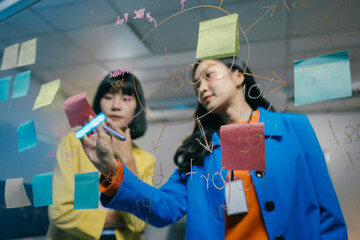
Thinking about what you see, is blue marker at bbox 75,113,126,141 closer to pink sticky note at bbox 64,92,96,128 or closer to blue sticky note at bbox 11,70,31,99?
pink sticky note at bbox 64,92,96,128

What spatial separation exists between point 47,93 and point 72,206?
36 cm

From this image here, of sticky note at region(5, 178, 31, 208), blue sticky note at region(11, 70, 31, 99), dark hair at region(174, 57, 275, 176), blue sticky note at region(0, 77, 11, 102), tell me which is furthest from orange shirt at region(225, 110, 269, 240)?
blue sticky note at region(0, 77, 11, 102)

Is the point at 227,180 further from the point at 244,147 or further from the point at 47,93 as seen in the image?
the point at 47,93

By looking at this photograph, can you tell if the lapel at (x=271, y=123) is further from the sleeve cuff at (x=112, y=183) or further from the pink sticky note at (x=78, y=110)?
the pink sticky note at (x=78, y=110)

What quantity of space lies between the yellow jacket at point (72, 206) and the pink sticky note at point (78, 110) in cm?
6

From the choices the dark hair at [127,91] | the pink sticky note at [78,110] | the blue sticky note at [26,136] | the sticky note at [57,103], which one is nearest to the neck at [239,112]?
the dark hair at [127,91]

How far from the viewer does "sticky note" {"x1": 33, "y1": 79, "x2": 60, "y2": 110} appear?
873 millimetres

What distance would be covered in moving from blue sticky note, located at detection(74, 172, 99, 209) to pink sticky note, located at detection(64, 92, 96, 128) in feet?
0.49

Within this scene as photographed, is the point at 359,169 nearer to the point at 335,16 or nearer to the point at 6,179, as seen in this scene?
the point at 335,16

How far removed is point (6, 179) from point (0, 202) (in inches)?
3.2

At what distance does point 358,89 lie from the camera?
1.74 ft

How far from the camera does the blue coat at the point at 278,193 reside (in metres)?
0.54

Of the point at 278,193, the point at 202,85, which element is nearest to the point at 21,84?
the point at 202,85

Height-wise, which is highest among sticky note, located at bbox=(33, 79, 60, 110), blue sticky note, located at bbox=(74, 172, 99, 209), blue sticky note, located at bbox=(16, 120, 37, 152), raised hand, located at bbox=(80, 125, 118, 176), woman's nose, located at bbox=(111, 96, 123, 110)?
sticky note, located at bbox=(33, 79, 60, 110)
